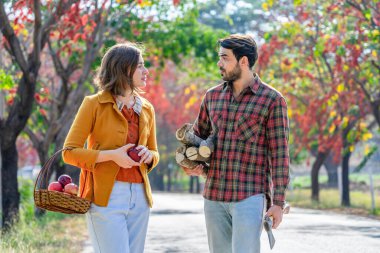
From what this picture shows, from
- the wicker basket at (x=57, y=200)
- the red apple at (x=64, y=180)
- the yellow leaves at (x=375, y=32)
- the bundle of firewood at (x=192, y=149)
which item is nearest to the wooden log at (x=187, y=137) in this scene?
the bundle of firewood at (x=192, y=149)

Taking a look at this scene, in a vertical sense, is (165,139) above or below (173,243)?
above

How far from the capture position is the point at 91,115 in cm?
546

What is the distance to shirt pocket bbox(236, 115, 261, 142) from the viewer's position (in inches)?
226

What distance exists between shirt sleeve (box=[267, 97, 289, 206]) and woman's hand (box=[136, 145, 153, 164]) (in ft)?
2.64

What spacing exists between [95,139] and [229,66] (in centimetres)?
99

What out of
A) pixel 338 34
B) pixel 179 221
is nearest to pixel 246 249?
pixel 179 221

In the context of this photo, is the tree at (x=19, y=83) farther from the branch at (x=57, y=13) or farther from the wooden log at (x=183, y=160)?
the wooden log at (x=183, y=160)

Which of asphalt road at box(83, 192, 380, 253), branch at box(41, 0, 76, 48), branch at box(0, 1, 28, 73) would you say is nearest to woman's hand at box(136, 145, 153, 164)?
asphalt road at box(83, 192, 380, 253)

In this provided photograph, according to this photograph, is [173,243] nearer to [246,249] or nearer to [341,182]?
[246,249]

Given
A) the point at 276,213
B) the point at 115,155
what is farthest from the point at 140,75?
the point at 276,213

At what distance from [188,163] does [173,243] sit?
864 cm

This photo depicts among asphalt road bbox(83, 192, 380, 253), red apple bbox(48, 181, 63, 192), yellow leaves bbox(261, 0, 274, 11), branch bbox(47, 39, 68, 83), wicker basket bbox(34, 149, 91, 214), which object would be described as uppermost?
yellow leaves bbox(261, 0, 274, 11)

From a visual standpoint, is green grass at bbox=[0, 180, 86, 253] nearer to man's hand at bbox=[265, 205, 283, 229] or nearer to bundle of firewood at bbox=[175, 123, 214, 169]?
bundle of firewood at bbox=[175, 123, 214, 169]

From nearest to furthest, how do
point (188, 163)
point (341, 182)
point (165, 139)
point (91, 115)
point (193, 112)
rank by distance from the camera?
point (91, 115)
point (188, 163)
point (341, 182)
point (193, 112)
point (165, 139)
